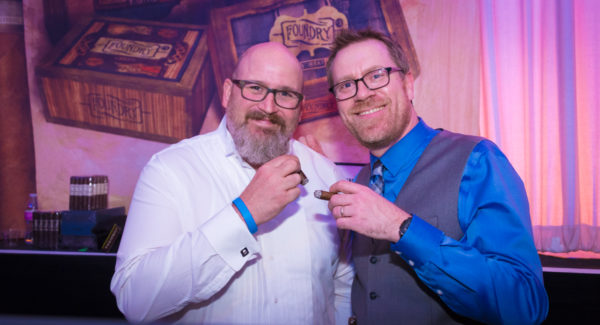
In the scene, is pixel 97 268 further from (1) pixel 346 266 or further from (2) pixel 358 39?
(2) pixel 358 39

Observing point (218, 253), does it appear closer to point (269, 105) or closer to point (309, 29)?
point (269, 105)

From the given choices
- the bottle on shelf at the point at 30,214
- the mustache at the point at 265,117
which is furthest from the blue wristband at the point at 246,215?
the bottle on shelf at the point at 30,214

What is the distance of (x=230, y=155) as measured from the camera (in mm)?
1772

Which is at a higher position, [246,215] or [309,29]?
[309,29]

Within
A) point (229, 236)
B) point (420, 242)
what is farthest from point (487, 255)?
point (229, 236)

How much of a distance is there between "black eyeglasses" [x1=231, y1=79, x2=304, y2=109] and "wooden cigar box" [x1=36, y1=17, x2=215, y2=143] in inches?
38.3

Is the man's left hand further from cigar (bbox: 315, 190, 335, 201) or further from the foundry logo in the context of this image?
the foundry logo

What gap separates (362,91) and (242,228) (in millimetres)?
837

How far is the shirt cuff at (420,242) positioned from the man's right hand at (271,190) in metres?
0.46

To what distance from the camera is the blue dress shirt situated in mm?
1151

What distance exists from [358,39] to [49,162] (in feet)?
8.65

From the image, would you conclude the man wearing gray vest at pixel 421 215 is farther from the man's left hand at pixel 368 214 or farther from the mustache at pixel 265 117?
the mustache at pixel 265 117

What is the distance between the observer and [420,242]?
3.90 ft

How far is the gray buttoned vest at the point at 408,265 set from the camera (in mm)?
1368
